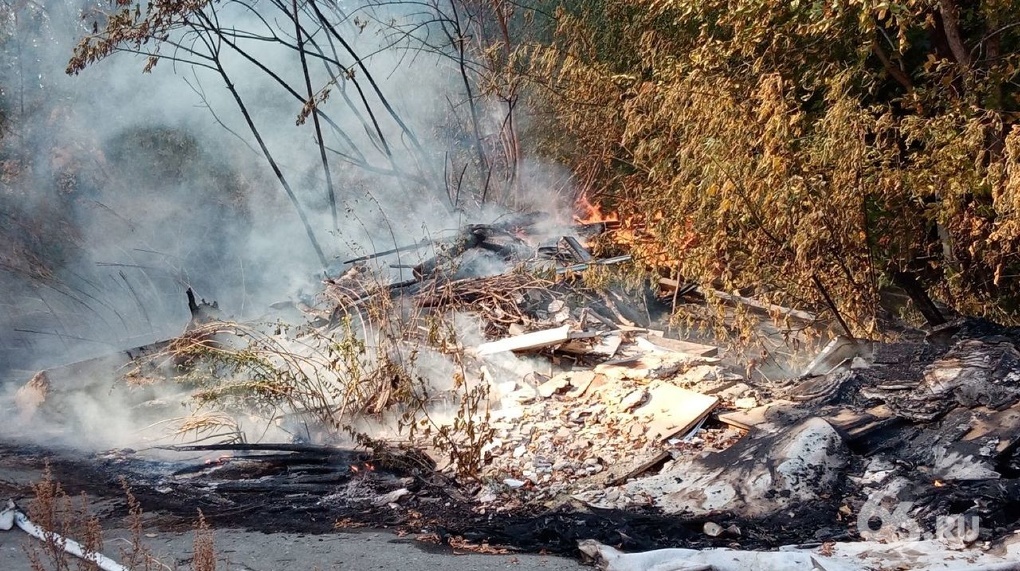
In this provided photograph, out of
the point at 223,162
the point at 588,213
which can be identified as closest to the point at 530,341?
the point at 588,213

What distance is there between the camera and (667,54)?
7992mm

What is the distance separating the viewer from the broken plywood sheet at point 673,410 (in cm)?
552

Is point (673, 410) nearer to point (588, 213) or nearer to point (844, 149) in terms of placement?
point (844, 149)

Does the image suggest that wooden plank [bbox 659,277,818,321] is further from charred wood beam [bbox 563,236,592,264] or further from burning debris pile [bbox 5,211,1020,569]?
charred wood beam [bbox 563,236,592,264]

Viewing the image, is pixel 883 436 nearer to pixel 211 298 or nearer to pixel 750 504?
pixel 750 504

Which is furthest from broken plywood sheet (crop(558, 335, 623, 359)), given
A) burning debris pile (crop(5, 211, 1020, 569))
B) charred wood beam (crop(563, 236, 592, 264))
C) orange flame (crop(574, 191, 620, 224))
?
orange flame (crop(574, 191, 620, 224))

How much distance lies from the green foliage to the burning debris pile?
73 cm

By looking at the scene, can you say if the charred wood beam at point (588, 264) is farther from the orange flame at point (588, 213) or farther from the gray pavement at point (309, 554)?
the gray pavement at point (309, 554)

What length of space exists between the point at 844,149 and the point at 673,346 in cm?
241

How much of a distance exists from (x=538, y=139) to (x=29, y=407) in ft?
23.5

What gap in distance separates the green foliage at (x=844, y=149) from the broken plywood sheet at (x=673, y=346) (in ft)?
2.13

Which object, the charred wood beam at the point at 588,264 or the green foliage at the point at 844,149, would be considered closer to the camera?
the green foliage at the point at 844,149

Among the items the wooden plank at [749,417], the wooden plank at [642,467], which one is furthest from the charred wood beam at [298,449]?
the wooden plank at [749,417]

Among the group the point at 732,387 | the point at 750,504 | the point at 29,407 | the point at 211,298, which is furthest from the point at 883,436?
the point at 211,298
